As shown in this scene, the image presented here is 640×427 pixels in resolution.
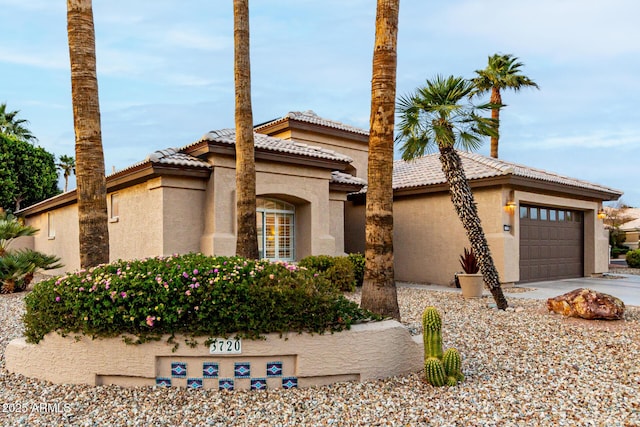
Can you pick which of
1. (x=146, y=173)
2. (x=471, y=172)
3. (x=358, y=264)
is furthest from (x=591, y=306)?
(x=146, y=173)

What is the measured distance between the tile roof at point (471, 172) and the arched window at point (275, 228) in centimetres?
420

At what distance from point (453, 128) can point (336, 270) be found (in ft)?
16.1

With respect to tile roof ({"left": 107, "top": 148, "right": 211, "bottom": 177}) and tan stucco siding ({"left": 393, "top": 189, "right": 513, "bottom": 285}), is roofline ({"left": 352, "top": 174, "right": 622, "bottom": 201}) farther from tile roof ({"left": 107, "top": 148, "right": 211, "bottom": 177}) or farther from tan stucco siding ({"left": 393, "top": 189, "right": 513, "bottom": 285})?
tile roof ({"left": 107, "top": 148, "right": 211, "bottom": 177})

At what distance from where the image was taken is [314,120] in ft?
64.4

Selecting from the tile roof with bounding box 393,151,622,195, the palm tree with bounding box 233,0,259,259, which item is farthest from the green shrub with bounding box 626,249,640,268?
the palm tree with bounding box 233,0,259,259

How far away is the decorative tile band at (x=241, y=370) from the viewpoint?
5059 mm

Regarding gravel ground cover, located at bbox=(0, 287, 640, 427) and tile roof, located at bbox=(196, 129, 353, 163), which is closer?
gravel ground cover, located at bbox=(0, 287, 640, 427)

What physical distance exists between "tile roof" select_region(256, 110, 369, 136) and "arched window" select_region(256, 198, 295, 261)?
16.5 feet

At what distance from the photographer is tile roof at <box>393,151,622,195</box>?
15.2m

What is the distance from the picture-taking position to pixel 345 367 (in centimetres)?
531

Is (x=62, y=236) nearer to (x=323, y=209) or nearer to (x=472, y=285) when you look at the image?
(x=323, y=209)

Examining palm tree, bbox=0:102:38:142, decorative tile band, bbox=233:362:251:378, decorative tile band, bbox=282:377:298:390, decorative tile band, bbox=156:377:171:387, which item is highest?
palm tree, bbox=0:102:38:142

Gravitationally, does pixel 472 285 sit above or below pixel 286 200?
below

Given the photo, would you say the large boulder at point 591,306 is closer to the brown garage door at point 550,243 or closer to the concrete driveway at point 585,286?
the concrete driveway at point 585,286
